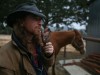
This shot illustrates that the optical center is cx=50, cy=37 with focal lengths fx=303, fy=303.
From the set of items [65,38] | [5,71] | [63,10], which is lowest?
[65,38]

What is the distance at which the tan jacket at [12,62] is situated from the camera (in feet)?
6.95

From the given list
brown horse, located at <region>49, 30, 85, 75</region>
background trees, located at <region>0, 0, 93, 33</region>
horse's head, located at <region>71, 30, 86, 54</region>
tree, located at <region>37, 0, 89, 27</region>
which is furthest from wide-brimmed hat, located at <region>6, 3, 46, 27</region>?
tree, located at <region>37, 0, 89, 27</region>

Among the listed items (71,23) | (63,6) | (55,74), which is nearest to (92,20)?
(55,74)

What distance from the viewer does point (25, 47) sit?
2.27 m

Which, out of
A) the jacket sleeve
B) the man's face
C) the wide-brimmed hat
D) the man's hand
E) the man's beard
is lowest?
the jacket sleeve

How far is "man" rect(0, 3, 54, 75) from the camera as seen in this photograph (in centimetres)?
217

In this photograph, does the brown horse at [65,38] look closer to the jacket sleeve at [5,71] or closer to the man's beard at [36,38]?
the man's beard at [36,38]

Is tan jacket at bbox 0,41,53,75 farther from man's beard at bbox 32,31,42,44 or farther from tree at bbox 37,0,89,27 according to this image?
tree at bbox 37,0,89,27

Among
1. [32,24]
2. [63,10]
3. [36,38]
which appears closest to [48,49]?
[36,38]

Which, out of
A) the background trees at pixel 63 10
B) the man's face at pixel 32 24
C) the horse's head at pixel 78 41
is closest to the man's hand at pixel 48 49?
the man's face at pixel 32 24

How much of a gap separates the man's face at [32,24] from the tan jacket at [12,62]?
174mm

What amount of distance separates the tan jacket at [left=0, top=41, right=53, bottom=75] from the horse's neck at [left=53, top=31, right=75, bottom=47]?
7.93m

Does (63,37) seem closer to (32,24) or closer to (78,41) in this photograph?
(78,41)

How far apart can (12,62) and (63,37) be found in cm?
820
